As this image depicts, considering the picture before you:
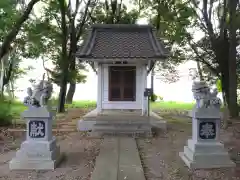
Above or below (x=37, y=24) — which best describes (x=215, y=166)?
below

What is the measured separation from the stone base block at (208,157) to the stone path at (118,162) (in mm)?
1126

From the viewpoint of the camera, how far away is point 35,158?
235 inches

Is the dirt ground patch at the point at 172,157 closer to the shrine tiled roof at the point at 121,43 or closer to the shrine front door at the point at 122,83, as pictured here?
the shrine front door at the point at 122,83

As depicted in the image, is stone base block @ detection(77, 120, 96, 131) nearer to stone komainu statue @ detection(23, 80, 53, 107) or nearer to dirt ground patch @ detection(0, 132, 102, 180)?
dirt ground patch @ detection(0, 132, 102, 180)

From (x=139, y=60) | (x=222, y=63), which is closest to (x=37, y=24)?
(x=139, y=60)

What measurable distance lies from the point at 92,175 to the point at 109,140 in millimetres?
3381

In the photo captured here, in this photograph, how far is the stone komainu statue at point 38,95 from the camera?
600 cm

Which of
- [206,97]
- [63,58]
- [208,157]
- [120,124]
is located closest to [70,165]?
[208,157]

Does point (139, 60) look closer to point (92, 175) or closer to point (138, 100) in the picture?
point (138, 100)

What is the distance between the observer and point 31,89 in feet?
20.1

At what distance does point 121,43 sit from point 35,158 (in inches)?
261

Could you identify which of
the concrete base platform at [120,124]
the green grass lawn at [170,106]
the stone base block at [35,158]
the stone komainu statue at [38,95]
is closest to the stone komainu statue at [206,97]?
the stone komainu statue at [38,95]

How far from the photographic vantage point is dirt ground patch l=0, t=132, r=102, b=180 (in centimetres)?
541

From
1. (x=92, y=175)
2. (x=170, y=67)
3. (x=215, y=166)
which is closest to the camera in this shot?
(x=92, y=175)
